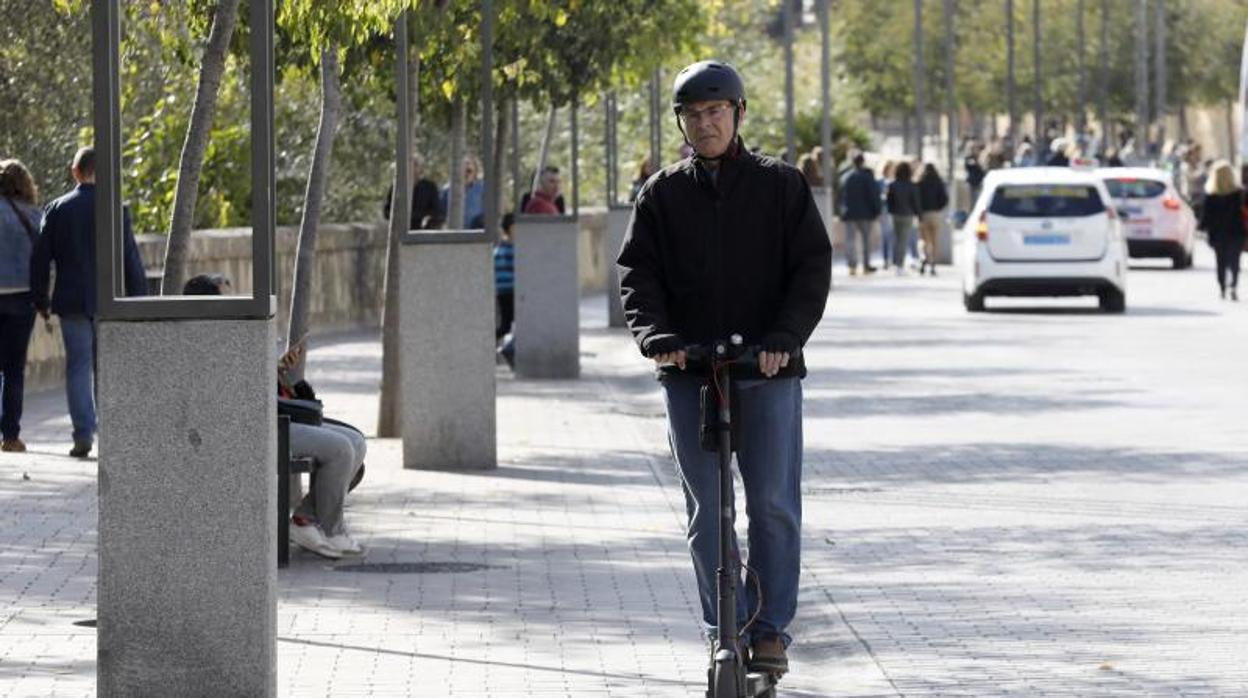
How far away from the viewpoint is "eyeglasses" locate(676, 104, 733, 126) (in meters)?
7.89

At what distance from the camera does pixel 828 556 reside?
1251 cm

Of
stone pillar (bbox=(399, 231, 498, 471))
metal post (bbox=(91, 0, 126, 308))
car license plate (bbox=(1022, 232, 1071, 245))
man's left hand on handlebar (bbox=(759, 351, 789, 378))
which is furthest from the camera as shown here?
car license plate (bbox=(1022, 232, 1071, 245))

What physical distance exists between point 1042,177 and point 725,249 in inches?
1066

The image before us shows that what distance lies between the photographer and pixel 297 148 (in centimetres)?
3288

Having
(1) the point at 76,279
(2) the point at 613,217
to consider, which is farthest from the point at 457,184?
(2) the point at 613,217

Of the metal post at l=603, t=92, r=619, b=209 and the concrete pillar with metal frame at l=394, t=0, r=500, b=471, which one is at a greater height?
the metal post at l=603, t=92, r=619, b=209

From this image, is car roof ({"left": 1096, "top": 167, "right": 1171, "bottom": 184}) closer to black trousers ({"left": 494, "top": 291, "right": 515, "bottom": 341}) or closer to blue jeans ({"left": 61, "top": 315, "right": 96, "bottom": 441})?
black trousers ({"left": 494, "top": 291, "right": 515, "bottom": 341})

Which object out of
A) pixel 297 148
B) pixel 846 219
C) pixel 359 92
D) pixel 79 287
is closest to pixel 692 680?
pixel 79 287

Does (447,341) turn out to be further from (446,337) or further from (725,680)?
(725,680)

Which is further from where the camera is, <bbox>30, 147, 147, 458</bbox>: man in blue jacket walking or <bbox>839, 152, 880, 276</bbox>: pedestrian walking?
<bbox>839, 152, 880, 276</bbox>: pedestrian walking

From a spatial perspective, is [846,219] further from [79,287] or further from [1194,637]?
[1194,637]

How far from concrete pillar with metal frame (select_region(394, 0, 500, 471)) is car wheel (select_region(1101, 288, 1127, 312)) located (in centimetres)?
1787

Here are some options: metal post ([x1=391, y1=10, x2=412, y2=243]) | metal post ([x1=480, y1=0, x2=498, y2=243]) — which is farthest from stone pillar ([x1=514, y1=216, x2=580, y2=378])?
metal post ([x1=480, y1=0, x2=498, y2=243])

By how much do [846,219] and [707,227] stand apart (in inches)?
1469
